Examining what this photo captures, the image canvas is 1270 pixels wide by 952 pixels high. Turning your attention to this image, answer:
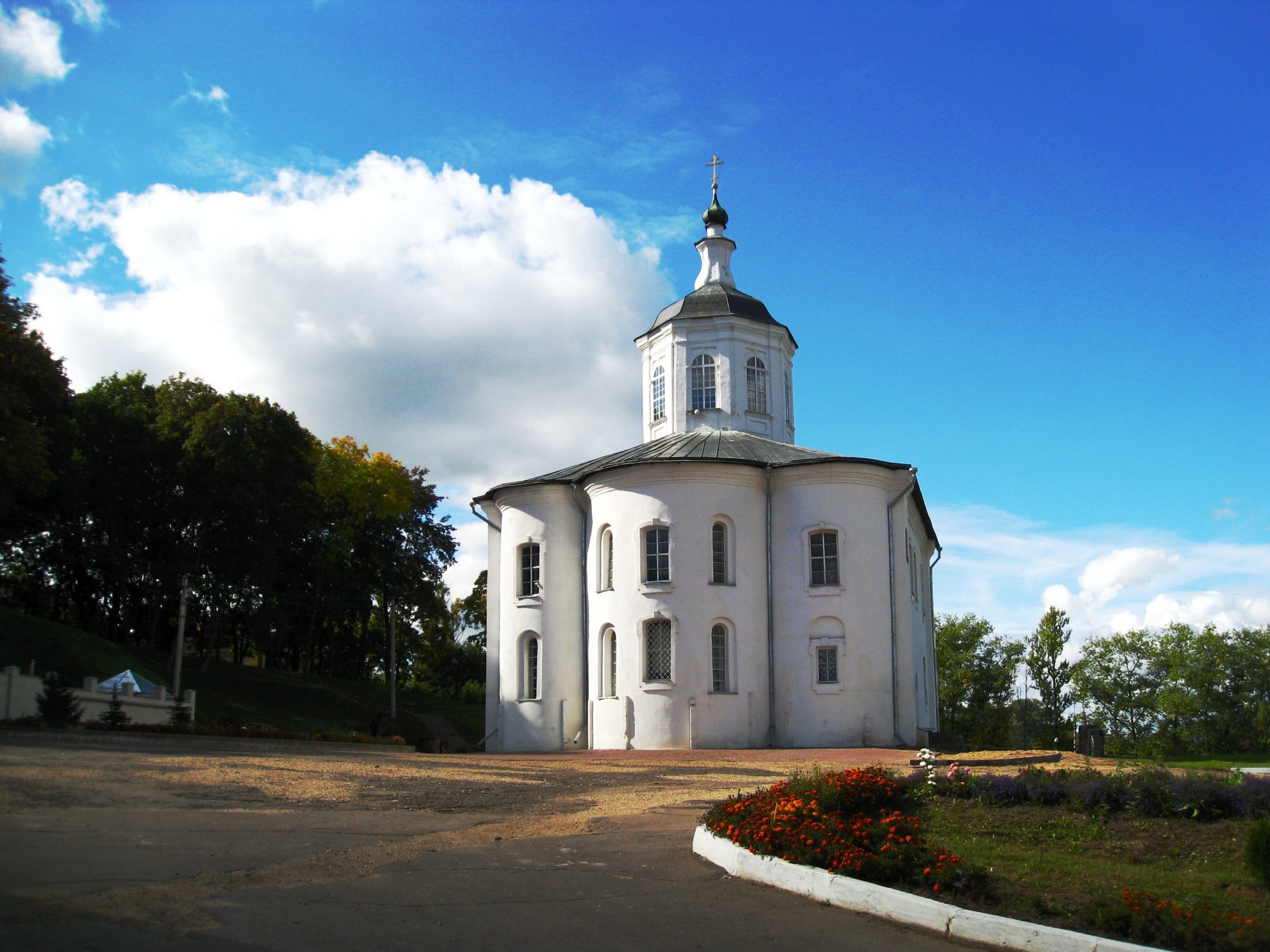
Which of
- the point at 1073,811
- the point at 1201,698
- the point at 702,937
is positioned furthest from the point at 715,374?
the point at 1201,698

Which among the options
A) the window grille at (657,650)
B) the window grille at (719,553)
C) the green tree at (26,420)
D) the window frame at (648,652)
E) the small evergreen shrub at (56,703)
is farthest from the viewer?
the window grille at (719,553)

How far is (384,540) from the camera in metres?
51.1

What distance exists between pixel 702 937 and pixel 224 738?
16001 millimetres

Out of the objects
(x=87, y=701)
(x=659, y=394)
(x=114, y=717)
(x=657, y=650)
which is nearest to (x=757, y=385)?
(x=659, y=394)

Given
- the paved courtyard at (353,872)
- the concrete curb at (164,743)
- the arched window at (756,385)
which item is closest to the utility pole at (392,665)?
the arched window at (756,385)

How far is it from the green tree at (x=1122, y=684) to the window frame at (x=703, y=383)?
107 ft

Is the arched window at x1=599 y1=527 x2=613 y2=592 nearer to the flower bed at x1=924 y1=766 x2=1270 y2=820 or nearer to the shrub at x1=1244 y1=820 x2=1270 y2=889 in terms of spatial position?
the flower bed at x1=924 y1=766 x2=1270 y2=820

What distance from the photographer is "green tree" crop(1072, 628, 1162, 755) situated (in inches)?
2349

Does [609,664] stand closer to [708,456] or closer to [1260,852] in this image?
[708,456]

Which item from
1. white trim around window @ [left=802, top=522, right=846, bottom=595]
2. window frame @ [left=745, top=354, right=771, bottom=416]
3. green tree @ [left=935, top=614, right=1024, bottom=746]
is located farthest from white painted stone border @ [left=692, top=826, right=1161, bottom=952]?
green tree @ [left=935, top=614, right=1024, bottom=746]

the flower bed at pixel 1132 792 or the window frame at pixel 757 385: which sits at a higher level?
the window frame at pixel 757 385

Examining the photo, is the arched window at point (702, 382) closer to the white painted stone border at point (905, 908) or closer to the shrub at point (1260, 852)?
the white painted stone border at point (905, 908)

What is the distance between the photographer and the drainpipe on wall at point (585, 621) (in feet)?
101

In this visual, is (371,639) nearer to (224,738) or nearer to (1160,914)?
(224,738)
